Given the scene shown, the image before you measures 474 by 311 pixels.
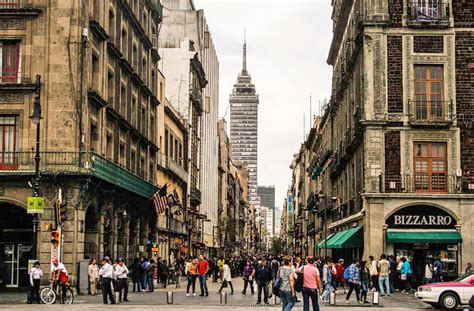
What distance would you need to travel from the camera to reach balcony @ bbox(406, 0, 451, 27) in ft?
137

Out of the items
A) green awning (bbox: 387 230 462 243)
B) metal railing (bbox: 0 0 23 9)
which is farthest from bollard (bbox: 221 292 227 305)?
metal railing (bbox: 0 0 23 9)

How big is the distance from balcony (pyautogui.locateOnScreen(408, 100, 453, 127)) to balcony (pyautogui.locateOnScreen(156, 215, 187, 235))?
20.1 meters

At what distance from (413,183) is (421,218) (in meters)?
1.88

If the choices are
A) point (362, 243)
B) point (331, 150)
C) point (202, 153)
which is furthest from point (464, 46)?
point (202, 153)

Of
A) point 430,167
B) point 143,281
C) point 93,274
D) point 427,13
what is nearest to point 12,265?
point 93,274

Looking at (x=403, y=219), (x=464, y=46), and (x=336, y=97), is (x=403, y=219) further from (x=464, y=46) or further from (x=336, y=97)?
(x=336, y=97)

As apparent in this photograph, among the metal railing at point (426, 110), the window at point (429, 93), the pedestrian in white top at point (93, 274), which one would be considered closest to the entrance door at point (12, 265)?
the pedestrian in white top at point (93, 274)

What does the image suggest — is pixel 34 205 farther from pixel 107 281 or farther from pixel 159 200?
pixel 159 200

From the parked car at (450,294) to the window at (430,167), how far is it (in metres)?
13.9

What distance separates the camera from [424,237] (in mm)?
40281

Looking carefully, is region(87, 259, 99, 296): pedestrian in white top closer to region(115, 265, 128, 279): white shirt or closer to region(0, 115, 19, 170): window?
region(115, 265, 128, 279): white shirt

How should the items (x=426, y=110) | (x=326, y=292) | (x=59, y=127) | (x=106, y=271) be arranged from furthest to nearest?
1. (x=426, y=110)
2. (x=59, y=127)
3. (x=326, y=292)
4. (x=106, y=271)

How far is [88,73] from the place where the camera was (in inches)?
1443

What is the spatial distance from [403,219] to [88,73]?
17869mm
